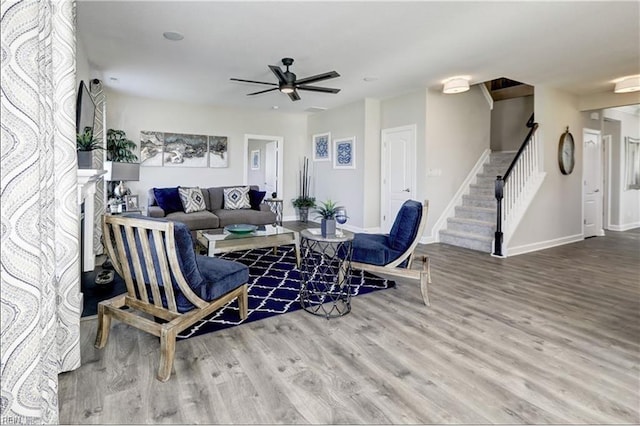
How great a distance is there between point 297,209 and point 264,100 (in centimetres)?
276

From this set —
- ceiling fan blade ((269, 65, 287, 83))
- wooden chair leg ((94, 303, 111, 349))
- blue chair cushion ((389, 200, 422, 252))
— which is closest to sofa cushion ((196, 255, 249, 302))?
wooden chair leg ((94, 303, 111, 349))

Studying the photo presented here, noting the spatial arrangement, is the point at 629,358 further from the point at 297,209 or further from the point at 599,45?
the point at 297,209

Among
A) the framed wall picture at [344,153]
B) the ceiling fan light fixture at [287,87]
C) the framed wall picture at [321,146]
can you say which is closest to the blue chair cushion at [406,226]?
the ceiling fan light fixture at [287,87]

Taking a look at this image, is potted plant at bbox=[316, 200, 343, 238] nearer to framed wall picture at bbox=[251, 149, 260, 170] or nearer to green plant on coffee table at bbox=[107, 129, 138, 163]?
green plant on coffee table at bbox=[107, 129, 138, 163]

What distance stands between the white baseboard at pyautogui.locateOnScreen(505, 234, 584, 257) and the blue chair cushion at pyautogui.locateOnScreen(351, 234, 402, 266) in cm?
262

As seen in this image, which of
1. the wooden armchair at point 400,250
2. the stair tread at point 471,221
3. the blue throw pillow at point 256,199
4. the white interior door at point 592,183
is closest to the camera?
the wooden armchair at point 400,250

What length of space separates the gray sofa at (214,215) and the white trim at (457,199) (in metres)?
2.76

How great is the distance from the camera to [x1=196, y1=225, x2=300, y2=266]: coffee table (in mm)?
3766

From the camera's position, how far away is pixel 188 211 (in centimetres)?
569

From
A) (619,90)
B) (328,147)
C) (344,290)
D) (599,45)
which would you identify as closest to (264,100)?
(328,147)

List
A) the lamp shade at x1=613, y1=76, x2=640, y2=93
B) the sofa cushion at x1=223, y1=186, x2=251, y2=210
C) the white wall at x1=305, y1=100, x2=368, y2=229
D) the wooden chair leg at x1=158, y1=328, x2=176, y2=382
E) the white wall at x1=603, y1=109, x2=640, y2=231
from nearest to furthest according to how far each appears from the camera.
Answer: the wooden chair leg at x1=158, y1=328, x2=176, y2=382
the lamp shade at x1=613, y1=76, x2=640, y2=93
the sofa cushion at x1=223, y1=186, x2=251, y2=210
the white wall at x1=305, y1=100, x2=368, y2=229
the white wall at x1=603, y1=109, x2=640, y2=231

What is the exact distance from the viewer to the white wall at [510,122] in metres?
7.27

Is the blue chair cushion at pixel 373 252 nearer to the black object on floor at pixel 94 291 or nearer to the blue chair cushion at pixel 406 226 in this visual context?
the blue chair cushion at pixel 406 226

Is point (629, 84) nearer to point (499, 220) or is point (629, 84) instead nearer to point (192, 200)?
point (499, 220)
